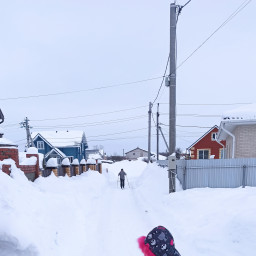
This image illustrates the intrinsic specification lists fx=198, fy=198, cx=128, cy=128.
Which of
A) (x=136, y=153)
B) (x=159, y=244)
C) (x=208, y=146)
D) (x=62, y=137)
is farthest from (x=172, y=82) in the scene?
(x=136, y=153)

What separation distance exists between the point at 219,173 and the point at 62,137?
2672cm

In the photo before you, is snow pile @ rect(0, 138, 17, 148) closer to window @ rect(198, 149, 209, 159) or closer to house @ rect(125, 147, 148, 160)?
window @ rect(198, 149, 209, 159)

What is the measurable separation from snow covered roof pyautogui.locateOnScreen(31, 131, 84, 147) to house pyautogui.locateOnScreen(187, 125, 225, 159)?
17113 millimetres

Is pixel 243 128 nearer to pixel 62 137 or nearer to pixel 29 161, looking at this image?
pixel 29 161

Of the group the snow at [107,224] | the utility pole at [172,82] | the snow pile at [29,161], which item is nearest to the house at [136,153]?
the utility pole at [172,82]

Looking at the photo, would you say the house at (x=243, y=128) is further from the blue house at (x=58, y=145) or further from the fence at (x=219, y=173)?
the blue house at (x=58, y=145)

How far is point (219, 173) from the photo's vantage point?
8359mm

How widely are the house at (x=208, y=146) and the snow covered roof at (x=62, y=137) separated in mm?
17113

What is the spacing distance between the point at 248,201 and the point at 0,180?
5.84m

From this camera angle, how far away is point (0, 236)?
9.30 feet

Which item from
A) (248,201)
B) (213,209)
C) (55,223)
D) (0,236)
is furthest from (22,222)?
(248,201)

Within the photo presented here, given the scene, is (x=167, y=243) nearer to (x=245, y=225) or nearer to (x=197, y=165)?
(x=245, y=225)

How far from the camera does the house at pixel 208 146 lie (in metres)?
26.9

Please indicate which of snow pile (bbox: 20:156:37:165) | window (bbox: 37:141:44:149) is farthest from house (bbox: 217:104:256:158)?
window (bbox: 37:141:44:149)
